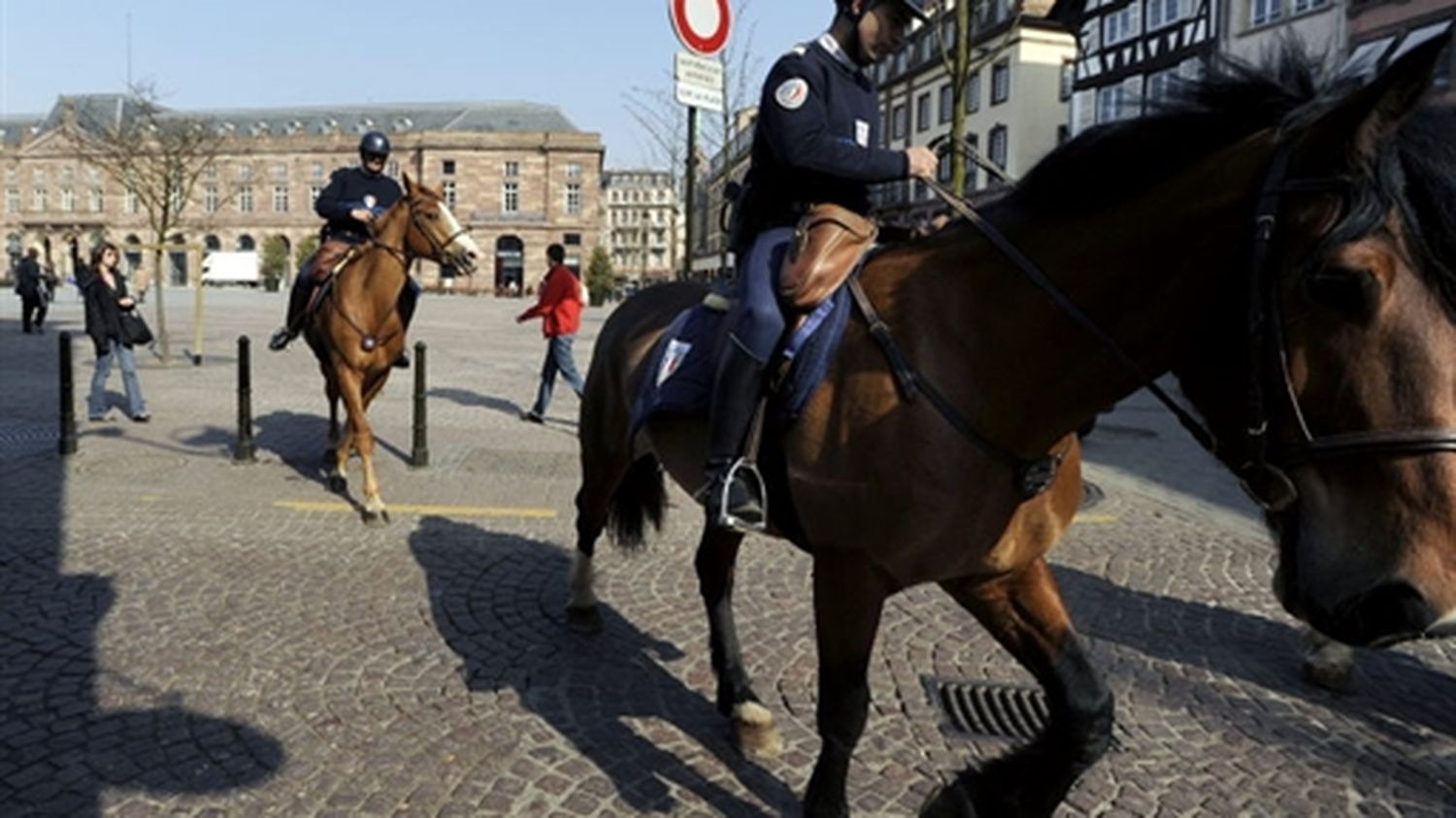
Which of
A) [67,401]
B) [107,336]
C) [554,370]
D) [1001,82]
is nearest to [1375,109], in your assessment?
[67,401]

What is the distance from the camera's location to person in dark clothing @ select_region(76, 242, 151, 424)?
10.7 m

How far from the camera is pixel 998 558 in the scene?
101 inches

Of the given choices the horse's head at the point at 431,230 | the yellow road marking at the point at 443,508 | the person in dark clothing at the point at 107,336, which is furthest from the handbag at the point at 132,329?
the horse's head at the point at 431,230

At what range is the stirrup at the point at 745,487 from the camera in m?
2.81

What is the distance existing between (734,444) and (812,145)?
Result: 92 centimetres

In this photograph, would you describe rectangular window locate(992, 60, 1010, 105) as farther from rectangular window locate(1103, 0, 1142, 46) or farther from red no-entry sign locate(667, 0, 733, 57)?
red no-entry sign locate(667, 0, 733, 57)

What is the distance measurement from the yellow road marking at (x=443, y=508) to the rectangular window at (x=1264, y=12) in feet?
86.2

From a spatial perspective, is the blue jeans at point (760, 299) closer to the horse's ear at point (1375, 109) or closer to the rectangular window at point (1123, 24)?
the horse's ear at point (1375, 109)

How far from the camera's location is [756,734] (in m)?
3.60

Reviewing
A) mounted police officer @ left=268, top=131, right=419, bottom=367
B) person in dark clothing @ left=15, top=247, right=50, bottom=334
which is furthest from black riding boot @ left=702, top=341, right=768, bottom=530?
person in dark clothing @ left=15, top=247, right=50, bottom=334

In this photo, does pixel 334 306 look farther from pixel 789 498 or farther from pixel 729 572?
pixel 789 498

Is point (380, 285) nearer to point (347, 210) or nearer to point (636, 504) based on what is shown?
point (347, 210)

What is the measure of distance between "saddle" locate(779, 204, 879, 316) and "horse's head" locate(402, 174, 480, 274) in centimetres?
524

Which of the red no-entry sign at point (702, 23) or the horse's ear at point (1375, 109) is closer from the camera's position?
the horse's ear at point (1375, 109)
